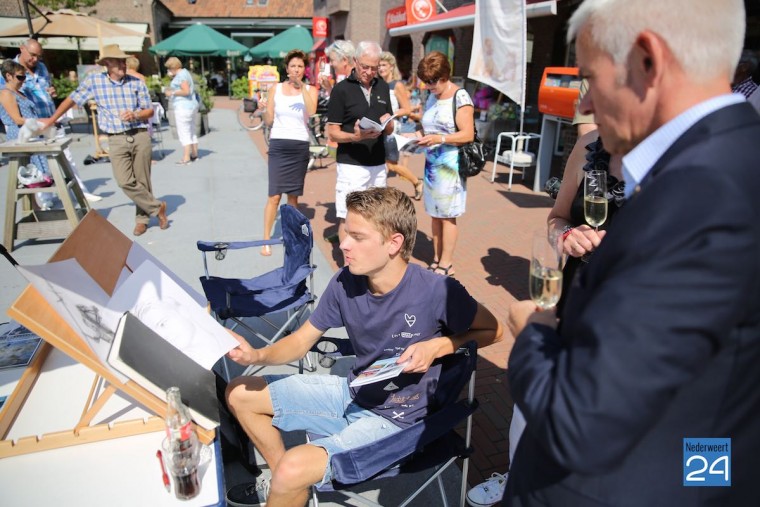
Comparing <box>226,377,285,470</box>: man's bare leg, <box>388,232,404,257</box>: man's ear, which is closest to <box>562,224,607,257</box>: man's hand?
<box>388,232,404,257</box>: man's ear

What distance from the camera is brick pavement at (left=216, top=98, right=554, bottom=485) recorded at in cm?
288

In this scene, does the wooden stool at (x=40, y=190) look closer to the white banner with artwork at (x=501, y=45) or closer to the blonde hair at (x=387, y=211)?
the blonde hair at (x=387, y=211)

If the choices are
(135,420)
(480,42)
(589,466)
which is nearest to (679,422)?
(589,466)

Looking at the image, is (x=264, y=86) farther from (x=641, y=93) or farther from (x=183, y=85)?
(x=641, y=93)

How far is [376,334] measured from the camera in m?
2.12

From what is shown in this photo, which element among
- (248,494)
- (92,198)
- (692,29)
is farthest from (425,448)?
(92,198)

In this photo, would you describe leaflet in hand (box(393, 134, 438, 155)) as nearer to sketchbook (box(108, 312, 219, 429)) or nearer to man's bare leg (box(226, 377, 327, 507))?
man's bare leg (box(226, 377, 327, 507))

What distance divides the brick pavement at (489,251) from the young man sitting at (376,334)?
0.81 m

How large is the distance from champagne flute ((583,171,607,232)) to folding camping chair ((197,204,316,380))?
6.28ft

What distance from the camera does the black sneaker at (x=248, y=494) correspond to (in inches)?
91.2

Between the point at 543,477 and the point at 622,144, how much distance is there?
686 millimetres

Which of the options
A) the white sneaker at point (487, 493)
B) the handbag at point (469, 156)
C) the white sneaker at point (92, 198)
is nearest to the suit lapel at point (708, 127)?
the white sneaker at point (487, 493)

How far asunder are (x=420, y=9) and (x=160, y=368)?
44.7ft

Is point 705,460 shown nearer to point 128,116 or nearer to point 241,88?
point 128,116
